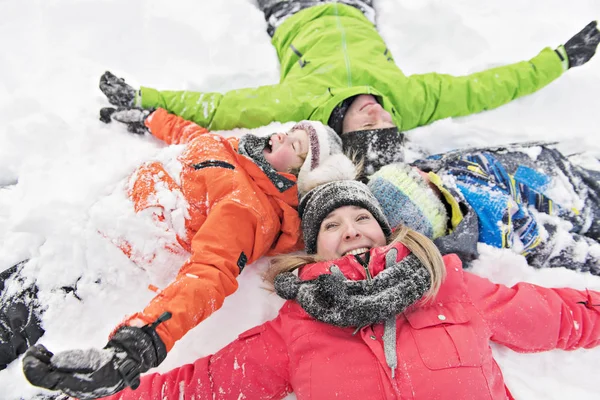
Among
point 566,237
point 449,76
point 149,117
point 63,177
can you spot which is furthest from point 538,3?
point 63,177

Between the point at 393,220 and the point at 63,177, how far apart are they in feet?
5.14

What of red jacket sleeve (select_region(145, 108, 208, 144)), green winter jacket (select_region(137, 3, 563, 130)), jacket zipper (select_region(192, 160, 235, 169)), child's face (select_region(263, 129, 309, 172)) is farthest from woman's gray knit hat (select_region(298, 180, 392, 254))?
red jacket sleeve (select_region(145, 108, 208, 144))

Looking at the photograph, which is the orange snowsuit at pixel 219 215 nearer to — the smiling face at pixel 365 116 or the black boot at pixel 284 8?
the smiling face at pixel 365 116

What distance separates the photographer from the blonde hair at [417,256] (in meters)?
1.46

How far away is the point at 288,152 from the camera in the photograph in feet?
6.75

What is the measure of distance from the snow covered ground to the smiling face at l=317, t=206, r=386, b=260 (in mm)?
364

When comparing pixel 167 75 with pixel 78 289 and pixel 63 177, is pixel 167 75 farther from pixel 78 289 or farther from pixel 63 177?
pixel 78 289

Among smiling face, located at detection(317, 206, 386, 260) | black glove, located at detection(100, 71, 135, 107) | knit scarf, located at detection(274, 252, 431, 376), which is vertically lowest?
knit scarf, located at detection(274, 252, 431, 376)

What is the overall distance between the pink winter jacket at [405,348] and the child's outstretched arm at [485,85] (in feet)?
4.16

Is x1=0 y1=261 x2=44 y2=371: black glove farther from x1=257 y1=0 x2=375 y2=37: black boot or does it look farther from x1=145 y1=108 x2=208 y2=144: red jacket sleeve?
x1=257 y1=0 x2=375 y2=37: black boot

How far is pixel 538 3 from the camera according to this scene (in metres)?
3.34

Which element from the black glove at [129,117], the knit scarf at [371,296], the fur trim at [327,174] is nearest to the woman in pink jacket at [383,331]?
the knit scarf at [371,296]

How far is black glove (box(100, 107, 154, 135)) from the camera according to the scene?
240 cm

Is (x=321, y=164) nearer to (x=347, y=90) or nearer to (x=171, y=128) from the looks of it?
(x=347, y=90)
